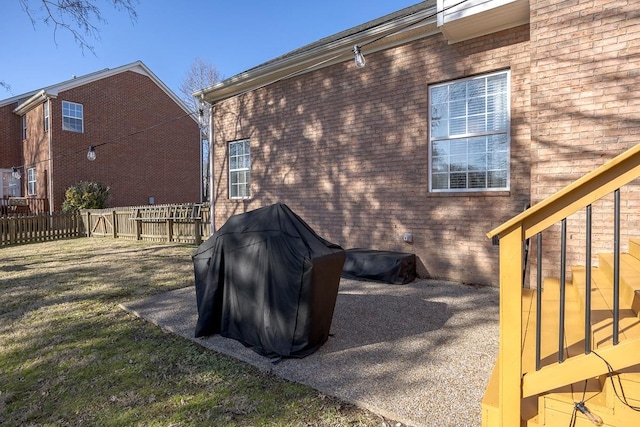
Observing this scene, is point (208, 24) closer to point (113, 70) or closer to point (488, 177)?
point (113, 70)

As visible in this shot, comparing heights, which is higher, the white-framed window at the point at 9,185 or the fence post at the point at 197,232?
the white-framed window at the point at 9,185

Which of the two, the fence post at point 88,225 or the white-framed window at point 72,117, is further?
the white-framed window at point 72,117

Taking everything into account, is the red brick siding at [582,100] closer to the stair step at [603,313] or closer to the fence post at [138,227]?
the stair step at [603,313]

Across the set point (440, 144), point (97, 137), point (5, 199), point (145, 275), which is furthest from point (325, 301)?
point (5, 199)

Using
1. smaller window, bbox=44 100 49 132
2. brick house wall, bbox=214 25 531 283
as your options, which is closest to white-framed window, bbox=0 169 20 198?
smaller window, bbox=44 100 49 132

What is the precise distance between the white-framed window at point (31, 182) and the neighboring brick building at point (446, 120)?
47.9 ft

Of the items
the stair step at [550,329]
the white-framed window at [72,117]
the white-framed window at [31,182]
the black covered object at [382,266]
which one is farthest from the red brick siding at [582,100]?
the white-framed window at [31,182]

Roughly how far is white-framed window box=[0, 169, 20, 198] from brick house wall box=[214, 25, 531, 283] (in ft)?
57.1

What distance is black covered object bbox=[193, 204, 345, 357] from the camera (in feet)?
11.1

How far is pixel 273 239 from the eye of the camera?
3.52 metres

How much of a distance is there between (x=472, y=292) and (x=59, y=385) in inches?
201

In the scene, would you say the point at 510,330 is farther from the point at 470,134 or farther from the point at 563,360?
the point at 470,134

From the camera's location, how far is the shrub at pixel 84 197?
1556 centimetres

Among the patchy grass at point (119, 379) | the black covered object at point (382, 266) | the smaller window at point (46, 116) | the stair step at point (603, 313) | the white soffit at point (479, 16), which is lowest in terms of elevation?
the patchy grass at point (119, 379)
